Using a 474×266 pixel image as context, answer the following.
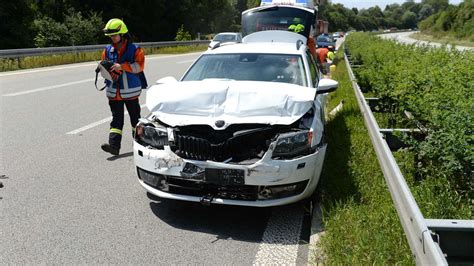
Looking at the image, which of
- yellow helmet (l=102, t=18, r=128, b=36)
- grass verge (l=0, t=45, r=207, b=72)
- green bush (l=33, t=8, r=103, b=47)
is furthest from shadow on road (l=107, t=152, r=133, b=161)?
green bush (l=33, t=8, r=103, b=47)

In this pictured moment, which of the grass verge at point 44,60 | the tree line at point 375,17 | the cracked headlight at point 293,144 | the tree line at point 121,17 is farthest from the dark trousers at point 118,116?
the tree line at point 375,17

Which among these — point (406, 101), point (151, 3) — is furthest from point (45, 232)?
point (151, 3)

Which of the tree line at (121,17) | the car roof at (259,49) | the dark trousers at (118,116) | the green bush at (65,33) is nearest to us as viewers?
the car roof at (259,49)

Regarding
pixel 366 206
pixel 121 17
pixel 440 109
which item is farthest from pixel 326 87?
pixel 121 17

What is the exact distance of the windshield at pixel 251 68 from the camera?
5.51 metres

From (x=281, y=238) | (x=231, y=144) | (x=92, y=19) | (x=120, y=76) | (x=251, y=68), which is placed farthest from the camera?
(x=92, y=19)

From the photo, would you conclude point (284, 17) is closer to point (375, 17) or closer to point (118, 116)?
point (118, 116)

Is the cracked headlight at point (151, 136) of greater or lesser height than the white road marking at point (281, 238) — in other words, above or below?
above

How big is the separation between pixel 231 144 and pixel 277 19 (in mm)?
12593

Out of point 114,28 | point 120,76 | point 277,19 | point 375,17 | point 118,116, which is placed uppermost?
point 114,28

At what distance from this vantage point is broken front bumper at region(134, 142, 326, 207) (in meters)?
3.99

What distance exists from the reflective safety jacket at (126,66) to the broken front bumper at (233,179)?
2.29 meters

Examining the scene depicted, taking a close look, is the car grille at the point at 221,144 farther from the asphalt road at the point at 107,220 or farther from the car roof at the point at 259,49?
the car roof at the point at 259,49

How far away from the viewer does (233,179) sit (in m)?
3.99
